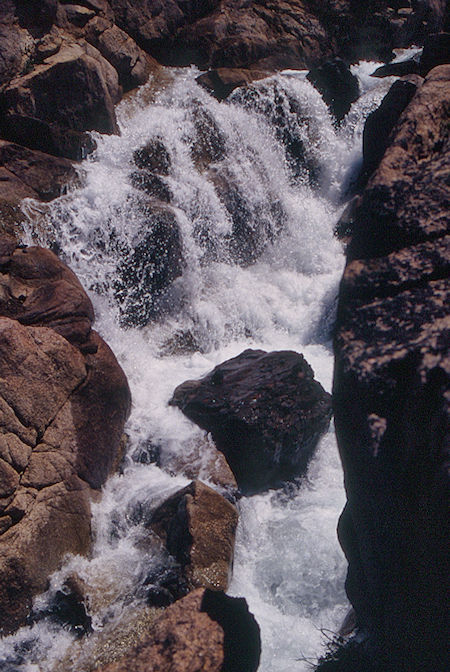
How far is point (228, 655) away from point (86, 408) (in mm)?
3220

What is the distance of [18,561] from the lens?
187 inches

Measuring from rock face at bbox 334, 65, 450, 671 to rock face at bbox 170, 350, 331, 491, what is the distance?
3.55m

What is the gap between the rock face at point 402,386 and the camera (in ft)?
7.00

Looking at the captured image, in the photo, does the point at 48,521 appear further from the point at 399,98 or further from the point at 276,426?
the point at 399,98

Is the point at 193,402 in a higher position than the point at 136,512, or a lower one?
higher

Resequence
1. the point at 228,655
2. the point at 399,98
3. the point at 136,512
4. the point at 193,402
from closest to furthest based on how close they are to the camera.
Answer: the point at 228,655
the point at 136,512
the point at 193,402
the point at 399,98

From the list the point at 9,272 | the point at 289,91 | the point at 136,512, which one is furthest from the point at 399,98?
the point at 136,512

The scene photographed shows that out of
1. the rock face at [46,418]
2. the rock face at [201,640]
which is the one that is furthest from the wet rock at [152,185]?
the rock face at [201,640]

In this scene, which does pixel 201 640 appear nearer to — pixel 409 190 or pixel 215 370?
pixel 409 190

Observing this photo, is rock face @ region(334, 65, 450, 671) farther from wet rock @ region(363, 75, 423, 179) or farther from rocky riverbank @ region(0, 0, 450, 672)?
wet rock @ region(363, 75, 423, 179)

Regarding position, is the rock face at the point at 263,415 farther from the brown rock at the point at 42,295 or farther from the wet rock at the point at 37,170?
the wet rock at the point at 37,170

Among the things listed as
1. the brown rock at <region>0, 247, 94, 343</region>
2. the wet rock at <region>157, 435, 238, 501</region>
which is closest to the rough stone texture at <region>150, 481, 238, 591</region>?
the wet rock at <region>157, 435, 238, 501</region>

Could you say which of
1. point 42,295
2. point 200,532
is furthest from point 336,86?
point 200,532

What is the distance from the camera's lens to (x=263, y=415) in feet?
21.3
